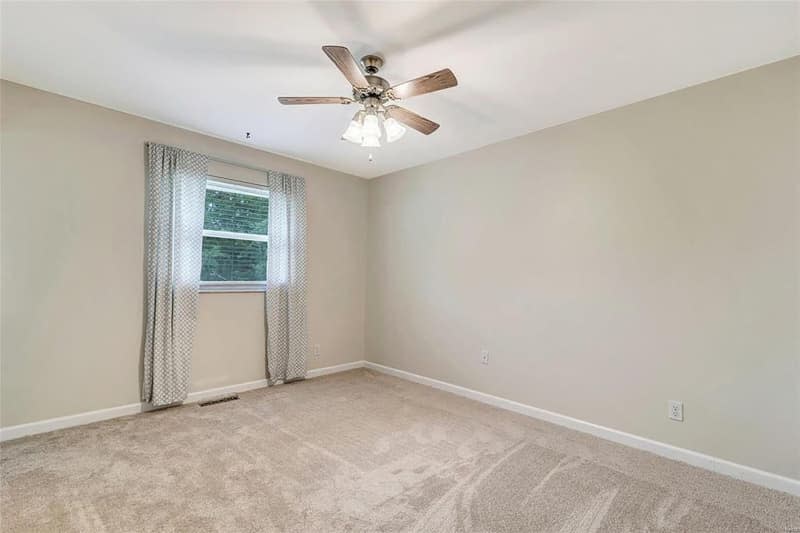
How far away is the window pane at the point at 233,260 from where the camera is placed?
3.44m

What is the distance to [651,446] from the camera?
2.42 m

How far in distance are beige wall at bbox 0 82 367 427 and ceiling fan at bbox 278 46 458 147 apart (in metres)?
1.80

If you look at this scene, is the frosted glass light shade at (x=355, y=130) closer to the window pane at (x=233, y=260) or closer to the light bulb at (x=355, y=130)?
the light bulb at (x=355, y=130)

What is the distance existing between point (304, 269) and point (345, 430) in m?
1.90

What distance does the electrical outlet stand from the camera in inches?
92.0

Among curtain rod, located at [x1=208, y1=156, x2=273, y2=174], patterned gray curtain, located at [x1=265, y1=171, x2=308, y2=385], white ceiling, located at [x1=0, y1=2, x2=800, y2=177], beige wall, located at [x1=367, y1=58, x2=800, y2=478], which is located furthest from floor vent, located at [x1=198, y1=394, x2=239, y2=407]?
white ceiling, located at [x1=0, y1=2, x2=800, y2=177]

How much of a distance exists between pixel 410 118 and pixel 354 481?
2160mm

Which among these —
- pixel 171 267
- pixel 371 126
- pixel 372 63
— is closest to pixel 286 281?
pixel 171 267

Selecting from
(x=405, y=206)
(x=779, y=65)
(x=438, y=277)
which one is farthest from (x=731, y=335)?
(x=405, y=206)

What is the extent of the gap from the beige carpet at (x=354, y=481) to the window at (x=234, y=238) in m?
1.25

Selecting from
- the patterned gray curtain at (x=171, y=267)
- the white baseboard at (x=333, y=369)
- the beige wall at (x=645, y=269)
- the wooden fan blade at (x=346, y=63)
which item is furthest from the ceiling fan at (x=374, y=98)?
the white baseboard at (x=333, y=369)

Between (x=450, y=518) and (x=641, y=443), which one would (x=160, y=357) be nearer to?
(x=450, y=518)

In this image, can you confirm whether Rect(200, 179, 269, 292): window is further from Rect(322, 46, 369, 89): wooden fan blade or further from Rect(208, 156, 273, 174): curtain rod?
Rect(322, 46, 369, 89): wooden fan blade

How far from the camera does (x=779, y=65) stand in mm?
2074
